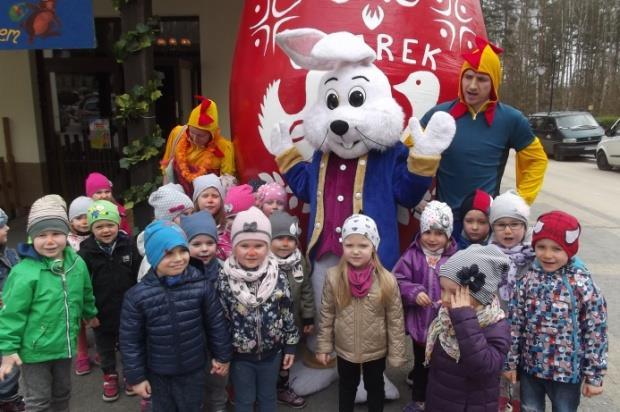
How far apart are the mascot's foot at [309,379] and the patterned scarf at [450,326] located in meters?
1.17

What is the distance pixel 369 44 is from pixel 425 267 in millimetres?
1511

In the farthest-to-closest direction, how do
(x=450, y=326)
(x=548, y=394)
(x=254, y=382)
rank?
(x=254, y=382) < (x=548, y=394) < (x=450, y=326)

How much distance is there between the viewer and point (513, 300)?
258 centimetres

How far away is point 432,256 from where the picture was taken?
2965 mm

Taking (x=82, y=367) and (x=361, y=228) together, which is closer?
(x=361, y=228)

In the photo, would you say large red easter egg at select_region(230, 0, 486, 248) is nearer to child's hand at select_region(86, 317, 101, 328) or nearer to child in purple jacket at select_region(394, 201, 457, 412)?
child in purple jacket at select_region(394, 201, 457, 412)

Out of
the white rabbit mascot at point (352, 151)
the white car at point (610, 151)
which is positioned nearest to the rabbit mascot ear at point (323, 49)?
the white rabbit mascot at point (352, 151)

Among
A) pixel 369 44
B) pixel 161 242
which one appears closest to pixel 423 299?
pixel 161 242

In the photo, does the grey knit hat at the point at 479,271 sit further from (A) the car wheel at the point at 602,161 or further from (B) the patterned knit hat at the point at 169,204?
(A) the car wheel at the point at 602,161

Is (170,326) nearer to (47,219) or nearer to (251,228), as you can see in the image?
(251,228)

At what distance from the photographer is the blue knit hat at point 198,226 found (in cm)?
286

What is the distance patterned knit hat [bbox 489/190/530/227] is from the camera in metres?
2.90

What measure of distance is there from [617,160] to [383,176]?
14.3m

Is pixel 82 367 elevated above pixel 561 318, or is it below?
below
